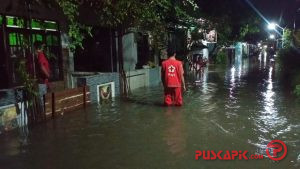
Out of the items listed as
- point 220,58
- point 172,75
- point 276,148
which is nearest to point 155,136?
point 276,148

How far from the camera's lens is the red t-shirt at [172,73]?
1193 cm

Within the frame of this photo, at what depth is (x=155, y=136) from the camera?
8.34 m

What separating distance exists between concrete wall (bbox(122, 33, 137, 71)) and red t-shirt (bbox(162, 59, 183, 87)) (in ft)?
19.8

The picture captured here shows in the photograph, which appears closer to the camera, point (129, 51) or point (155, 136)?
point (155, 136)

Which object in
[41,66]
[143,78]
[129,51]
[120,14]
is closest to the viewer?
[41,66]

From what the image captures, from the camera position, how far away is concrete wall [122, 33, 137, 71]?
58.6ft

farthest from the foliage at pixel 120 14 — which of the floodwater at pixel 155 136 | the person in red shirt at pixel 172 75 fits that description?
the floodwater at pixel 155 136

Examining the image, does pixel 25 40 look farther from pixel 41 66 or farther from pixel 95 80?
pixel 95 80

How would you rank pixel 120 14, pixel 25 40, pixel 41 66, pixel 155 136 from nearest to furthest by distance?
1. pixel 155 136
2. pixel 25 40
3. pixel 41 66
4. pixel 120 14

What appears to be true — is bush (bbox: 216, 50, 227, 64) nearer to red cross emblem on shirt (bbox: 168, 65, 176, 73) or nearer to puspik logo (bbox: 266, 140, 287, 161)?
red cross emblem on shirt (bbox: 168, 65, 176, 73)

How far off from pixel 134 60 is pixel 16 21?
24.8 feet

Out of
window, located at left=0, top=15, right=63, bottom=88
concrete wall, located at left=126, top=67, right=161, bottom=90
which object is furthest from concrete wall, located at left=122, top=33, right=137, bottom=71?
window, located at left=0, top=15, right=63, bottom=88

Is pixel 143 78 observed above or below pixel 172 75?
below

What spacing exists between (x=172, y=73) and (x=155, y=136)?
391 cm
